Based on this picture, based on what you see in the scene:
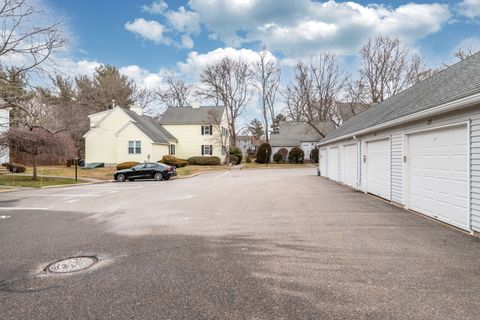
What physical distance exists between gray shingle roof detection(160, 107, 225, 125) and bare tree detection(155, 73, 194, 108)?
31.5 ft

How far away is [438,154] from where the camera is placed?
7.17 meters

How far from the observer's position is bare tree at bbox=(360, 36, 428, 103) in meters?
Result: 33.1

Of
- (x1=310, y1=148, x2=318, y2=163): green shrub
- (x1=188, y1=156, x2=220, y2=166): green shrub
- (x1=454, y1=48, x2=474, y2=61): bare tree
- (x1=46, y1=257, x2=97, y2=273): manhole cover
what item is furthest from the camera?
(x1=310, y1=148, x2=318, y2=163): green shrub

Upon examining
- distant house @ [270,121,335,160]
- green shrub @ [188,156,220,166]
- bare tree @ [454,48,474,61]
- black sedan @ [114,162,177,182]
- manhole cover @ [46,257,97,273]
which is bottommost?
manhole cover @ [46,257,97,273]

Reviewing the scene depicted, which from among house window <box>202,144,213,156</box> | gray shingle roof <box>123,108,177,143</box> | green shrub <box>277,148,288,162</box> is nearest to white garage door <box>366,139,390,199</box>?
gray shingle roof <box>123,108,177,143</box>

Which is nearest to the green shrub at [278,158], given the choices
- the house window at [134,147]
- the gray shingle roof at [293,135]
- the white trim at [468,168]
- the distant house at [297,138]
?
the distant house at [297,138]

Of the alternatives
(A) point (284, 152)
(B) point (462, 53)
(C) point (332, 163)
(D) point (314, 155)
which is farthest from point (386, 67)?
(C) point (332, 163)

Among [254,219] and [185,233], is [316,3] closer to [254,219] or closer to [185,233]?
[254,219]

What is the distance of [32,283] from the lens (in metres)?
3.84

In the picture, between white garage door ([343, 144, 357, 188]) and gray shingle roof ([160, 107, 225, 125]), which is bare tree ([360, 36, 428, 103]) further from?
white garage door ([343, 144, 357, 188])

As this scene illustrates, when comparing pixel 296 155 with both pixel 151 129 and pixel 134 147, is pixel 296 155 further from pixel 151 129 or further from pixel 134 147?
pixel 134 147

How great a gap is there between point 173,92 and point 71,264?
157 ft

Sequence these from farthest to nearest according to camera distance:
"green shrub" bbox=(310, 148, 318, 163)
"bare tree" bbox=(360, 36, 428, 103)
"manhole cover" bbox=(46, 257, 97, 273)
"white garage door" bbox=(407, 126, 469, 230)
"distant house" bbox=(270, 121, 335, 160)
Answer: "distant house" bbox=(270, 121, 335, 160) → "green shrub" bbox=(310, 148, 318, 163) → "bare tree" bbox=(360, 36, 428, 103) → "white garage door" bbox=(407, 126, 469, 230) → "manhole cover" bbox=(46, 257, 97, 273)

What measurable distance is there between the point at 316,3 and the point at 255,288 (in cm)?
1486
